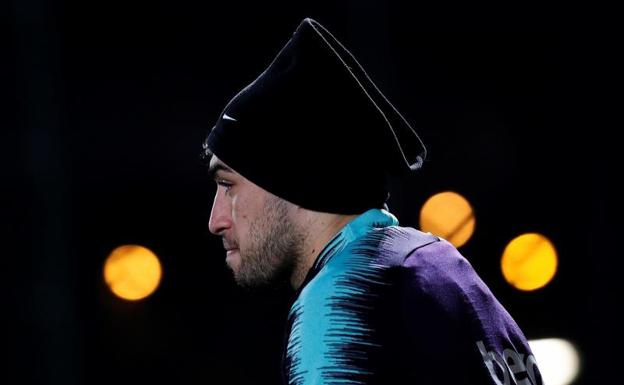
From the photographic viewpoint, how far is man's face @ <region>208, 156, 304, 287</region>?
2.15 metres

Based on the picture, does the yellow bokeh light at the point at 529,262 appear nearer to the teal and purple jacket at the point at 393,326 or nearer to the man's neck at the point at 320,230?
the man's neck at the point at 320,230

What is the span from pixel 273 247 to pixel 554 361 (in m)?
4.26

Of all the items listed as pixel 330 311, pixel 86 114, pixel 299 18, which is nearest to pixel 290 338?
pixel 330 311

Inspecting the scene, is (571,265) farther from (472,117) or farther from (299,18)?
(299,18)

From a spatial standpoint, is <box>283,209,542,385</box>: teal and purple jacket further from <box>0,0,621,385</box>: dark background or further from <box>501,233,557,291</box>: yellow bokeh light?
<box>501,233,557,291</box>: yellow bokeh light

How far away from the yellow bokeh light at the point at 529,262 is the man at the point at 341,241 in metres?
5.59

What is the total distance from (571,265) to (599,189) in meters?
0.72

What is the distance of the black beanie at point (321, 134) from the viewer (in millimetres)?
2072

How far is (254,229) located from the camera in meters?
2.22

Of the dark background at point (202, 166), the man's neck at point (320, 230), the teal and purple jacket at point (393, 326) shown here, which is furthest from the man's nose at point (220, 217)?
the dark background at point (202, 166)

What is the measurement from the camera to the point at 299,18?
25.2 ft

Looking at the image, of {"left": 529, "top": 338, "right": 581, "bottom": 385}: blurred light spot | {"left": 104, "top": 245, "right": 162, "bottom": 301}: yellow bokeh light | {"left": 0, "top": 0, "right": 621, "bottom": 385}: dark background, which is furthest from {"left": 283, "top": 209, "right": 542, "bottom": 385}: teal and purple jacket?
{"left": 104, "top": 245, "right": 162, "bottom": 301}: yellow bokeh light

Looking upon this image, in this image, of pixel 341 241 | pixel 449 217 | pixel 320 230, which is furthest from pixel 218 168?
pixel 449 217

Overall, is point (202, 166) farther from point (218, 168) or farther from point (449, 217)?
point (218, 168)
